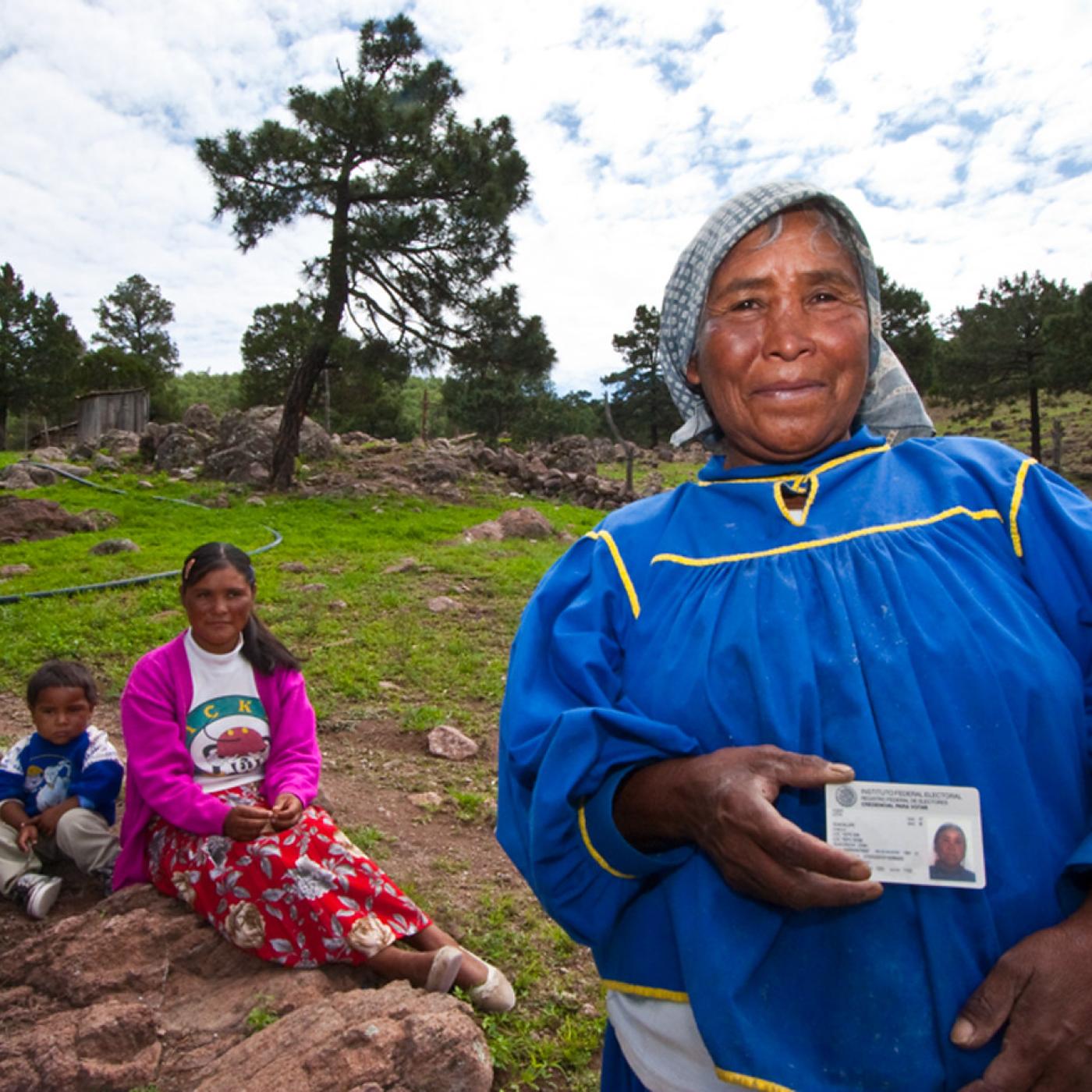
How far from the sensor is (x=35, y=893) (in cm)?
289

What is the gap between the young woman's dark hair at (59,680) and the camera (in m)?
3.15

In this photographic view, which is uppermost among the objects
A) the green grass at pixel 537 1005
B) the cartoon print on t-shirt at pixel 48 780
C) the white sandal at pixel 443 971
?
the cartoon print on t-shirt at pixel 48 780

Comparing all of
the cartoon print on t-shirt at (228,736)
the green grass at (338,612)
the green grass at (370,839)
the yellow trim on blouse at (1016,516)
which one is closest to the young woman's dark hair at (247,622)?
the cartoon print on t-shirt at (228,736)

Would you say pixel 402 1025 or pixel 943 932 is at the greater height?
pixel 943 932

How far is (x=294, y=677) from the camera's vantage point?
3027mm

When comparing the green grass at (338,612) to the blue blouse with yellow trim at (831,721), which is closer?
the blue blouse with yellow trim at (831,721)

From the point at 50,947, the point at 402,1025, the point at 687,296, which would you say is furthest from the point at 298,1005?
the point at 687,296

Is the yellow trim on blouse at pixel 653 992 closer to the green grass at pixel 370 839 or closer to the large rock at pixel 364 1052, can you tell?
the large rock at pixel 364 1052

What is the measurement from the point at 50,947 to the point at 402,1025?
1.23 m

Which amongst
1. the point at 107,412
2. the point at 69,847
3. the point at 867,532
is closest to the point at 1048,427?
the point at 107,412

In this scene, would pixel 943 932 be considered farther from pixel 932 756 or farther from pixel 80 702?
pixel 80 702

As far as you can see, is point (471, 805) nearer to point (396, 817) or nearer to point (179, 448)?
point (396, 817)

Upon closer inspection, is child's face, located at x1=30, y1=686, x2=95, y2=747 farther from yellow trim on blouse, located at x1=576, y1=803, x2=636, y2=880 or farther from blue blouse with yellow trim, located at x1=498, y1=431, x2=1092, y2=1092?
yellow trim on blouse, located at x1=576, y1=803, x2=636, y2=880

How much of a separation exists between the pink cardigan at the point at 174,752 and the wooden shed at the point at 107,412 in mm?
25387
